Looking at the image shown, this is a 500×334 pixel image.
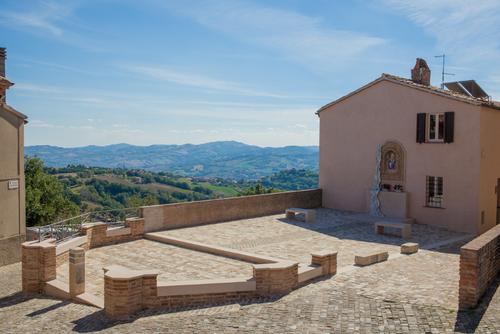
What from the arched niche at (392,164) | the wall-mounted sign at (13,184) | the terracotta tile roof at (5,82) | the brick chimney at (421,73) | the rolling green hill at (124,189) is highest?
the brick chimney at (421,73)

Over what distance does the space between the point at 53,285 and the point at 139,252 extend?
3.37 m

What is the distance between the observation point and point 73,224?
46.4 ft

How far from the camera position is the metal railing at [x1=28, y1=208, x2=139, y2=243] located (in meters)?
13.2

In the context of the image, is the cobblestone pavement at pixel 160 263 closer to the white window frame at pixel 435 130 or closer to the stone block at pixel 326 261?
the stone block at pixel 326 261

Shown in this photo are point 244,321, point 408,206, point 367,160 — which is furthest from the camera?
point 367,160

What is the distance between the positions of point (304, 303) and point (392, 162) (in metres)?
13.2

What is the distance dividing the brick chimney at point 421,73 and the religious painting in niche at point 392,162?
3792mm

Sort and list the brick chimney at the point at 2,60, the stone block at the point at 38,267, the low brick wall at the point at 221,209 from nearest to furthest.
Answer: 1. the stone block at the point at 38,267
2. the brick chimney at the point at 2,60
3. the low brick wall at the point at 221,209

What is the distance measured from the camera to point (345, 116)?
872 inches

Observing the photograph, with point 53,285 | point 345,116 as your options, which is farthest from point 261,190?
point 53,285

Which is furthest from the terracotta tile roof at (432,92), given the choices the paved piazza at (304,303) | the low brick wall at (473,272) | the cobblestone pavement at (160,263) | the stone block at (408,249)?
the cobblestone pavement at (160,263)

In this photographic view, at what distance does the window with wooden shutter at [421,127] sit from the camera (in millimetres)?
18875

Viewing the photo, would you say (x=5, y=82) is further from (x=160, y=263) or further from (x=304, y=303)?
(x=304, y=303)

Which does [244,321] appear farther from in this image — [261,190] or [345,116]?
[261,190]
